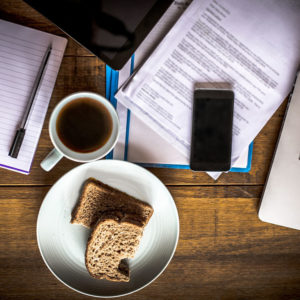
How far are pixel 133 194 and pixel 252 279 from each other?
0.31 metres

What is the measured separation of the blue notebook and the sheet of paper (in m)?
0.02

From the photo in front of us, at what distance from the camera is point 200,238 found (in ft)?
2.12

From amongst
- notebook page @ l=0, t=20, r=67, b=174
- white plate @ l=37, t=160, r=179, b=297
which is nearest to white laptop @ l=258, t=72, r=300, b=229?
white plate @ l=37, t=160, r=179, b=297

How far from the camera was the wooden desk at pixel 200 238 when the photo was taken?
0.62 metres

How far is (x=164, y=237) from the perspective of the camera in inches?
23.8

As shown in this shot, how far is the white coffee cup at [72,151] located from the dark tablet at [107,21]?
0.23ft

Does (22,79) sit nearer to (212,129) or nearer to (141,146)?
(141,146)

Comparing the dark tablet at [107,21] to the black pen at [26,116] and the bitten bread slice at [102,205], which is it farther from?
the bitten bread slice at [102,205]

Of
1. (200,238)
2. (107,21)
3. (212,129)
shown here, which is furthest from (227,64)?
(200,238)

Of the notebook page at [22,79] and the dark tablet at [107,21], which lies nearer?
the dark tablet at [107,21]

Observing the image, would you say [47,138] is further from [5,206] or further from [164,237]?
[164,237]

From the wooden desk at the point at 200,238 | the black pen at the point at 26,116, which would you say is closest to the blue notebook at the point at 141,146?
the wooden desk at the point at 200,238

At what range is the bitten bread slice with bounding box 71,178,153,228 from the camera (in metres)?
0.59

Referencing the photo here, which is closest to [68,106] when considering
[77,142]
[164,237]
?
[77,142]
